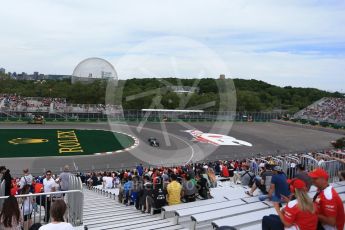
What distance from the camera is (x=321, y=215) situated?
482 cm

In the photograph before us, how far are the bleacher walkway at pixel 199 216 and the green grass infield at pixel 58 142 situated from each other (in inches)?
924

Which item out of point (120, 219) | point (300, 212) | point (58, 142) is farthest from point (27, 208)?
point (58, 142)

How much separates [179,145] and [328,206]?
33993 millimetres

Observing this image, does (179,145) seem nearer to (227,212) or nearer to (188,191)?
(188,191)

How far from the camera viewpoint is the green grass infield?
106ft

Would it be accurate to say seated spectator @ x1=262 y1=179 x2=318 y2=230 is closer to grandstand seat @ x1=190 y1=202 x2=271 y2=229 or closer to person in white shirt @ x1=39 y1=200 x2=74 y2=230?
grandstand seat @ x1=190 y1=202 x2=271 y2=229

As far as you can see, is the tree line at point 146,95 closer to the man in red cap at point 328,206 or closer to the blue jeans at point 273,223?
the blue jeans at point 273,223

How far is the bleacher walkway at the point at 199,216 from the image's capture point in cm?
657

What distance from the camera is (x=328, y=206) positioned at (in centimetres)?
480

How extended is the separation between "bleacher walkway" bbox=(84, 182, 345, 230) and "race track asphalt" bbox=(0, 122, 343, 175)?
17.5m

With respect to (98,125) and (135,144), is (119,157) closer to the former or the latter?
(135,144)

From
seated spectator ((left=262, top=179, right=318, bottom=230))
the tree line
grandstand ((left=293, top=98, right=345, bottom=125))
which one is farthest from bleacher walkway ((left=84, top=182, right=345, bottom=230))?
the tree line

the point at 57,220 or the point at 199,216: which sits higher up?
the point at 57,220

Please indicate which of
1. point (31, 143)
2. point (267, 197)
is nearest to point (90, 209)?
point (267, 197)
